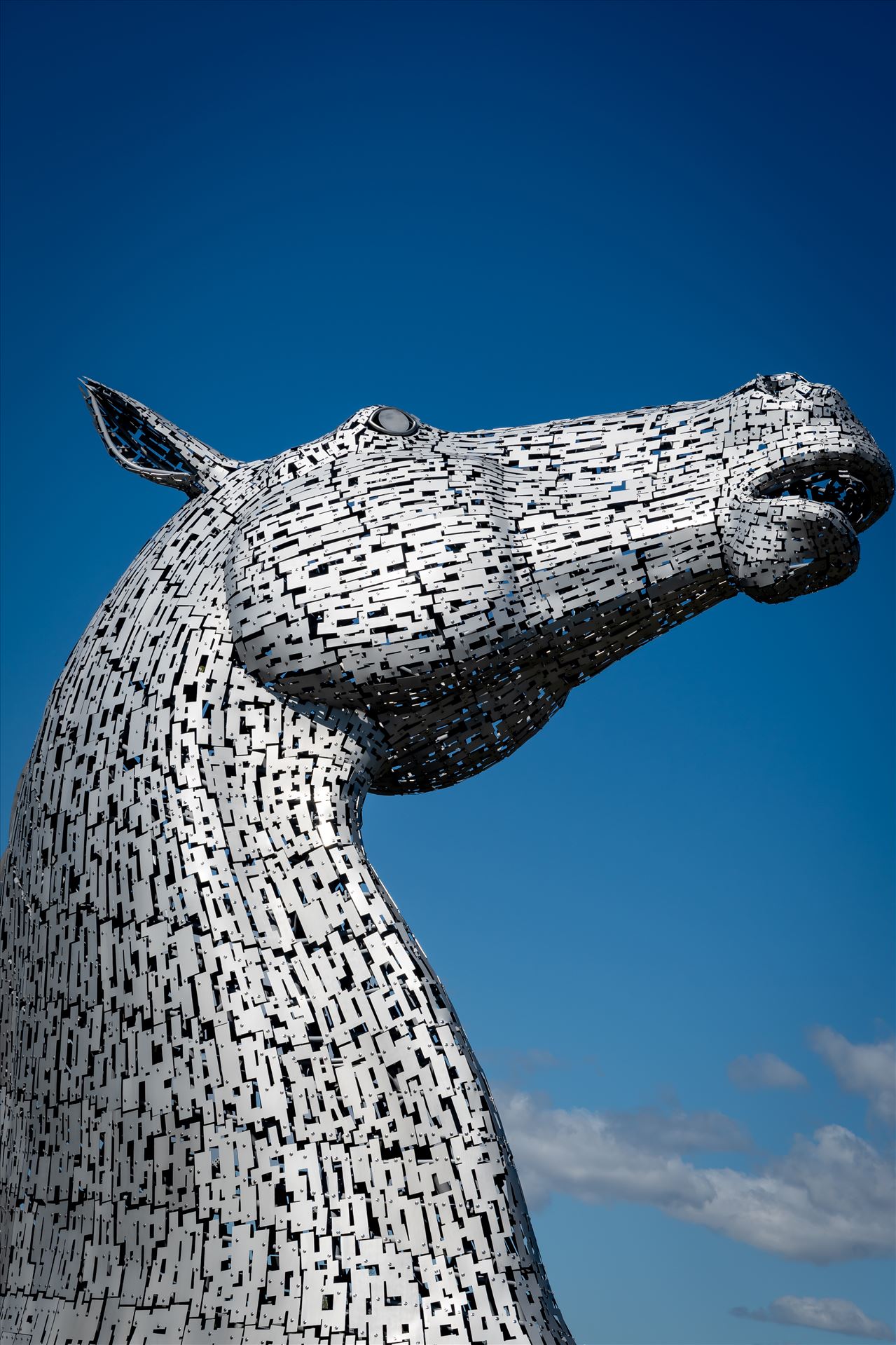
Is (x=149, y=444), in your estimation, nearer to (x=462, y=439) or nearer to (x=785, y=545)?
(x=462, y=439)

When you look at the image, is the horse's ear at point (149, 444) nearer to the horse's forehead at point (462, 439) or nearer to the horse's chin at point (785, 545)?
the horse's forehead at point (462, 439)

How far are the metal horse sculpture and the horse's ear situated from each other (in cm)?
11

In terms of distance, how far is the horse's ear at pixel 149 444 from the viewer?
4539mm

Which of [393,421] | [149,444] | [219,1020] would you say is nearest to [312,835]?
[219,1020]

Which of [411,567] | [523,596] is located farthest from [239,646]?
[523,596]

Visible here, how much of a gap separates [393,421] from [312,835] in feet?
4.65

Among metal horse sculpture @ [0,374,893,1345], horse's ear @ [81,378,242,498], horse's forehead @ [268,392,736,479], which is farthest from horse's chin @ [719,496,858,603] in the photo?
horse's ear @ [81,378,242,498]

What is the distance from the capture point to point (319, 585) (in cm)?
378

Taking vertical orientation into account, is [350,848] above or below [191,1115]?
above

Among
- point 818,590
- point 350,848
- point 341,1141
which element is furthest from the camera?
point 818,590

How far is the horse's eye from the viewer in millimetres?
4285

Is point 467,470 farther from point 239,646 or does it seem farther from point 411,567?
point 239,646

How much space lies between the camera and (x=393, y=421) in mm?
4324

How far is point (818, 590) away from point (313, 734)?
4.98 feet
